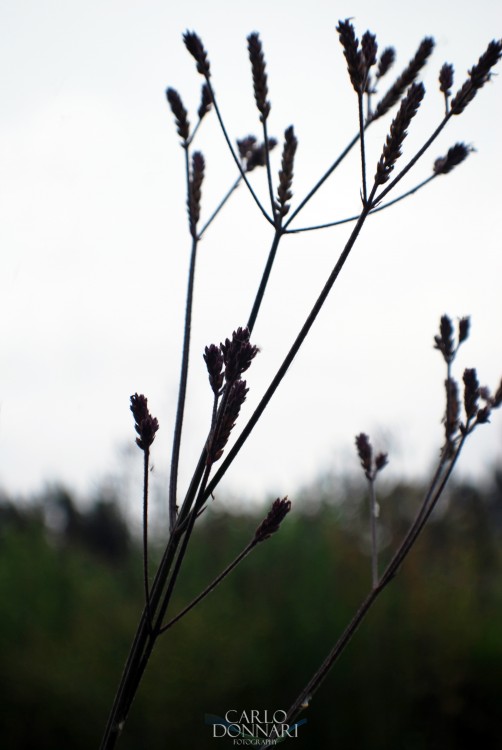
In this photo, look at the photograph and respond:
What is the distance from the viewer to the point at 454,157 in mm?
1179

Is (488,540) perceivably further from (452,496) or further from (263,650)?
(263,650)

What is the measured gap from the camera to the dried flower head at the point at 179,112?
4.11 ft

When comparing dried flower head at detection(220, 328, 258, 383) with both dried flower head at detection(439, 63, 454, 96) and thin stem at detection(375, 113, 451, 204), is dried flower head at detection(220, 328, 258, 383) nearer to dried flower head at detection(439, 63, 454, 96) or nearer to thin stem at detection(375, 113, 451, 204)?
thin stem at detection(375, 113, 451, 204)

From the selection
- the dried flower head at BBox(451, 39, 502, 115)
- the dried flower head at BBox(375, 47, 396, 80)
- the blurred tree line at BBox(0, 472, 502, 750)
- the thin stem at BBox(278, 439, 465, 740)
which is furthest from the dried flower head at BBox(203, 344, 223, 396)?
the blurred tree line at BBox(0, 472, 502, 750)

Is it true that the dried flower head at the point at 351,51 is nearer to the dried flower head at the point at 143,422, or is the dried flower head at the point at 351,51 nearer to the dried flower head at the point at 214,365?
the dried flower head at the point at 214,365

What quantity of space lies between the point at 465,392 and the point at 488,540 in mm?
8234

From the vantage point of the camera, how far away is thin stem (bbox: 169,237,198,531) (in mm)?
1027

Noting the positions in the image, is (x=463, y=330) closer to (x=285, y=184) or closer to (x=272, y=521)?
(x=285, y=184)

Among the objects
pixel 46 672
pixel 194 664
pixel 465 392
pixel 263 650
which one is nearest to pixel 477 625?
pixel 263 650

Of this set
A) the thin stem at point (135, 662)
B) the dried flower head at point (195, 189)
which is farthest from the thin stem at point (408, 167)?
the thin stem at point (135, 662)

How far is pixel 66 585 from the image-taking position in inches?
291

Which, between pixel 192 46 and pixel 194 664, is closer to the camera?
pixel 192 46

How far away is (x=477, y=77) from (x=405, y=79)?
14 cm

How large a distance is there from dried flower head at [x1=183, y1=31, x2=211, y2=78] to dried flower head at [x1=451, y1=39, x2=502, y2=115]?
0.38m
